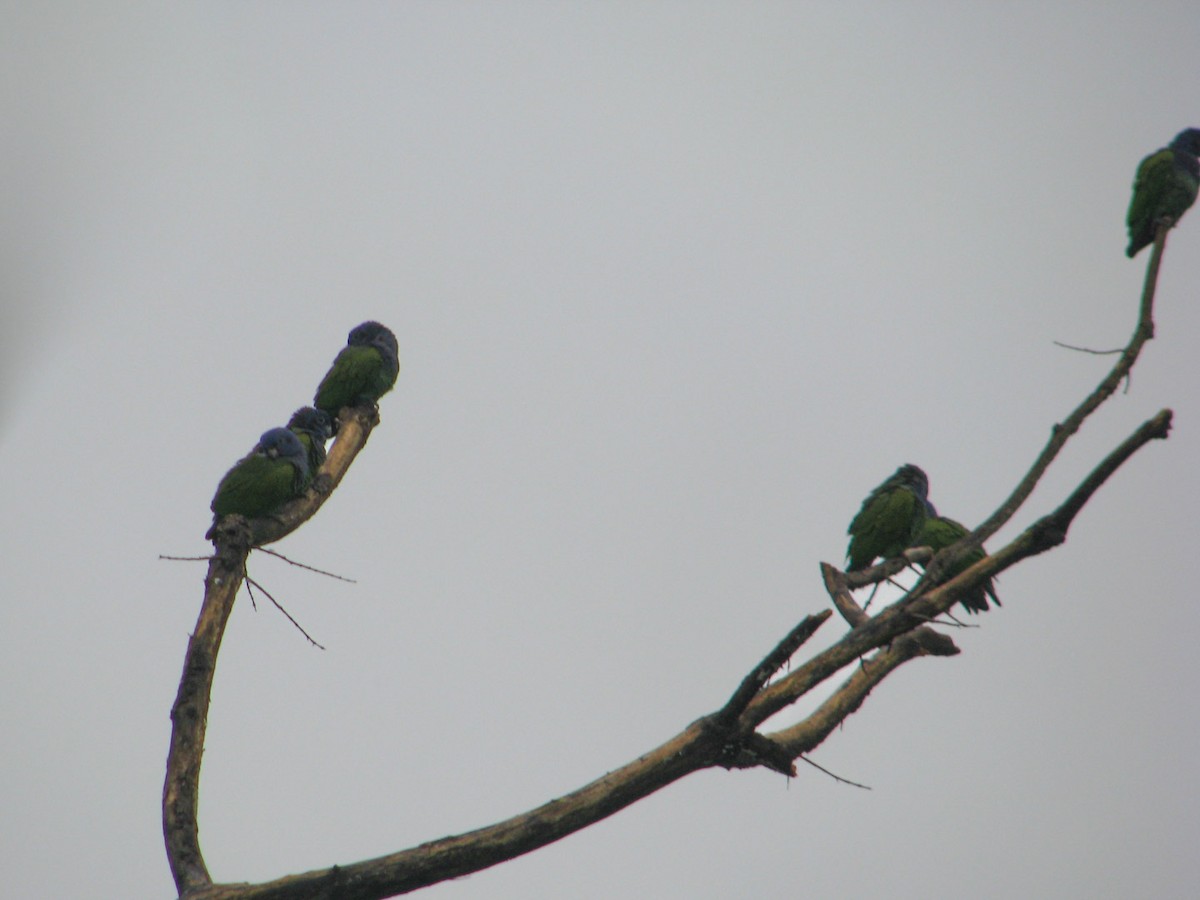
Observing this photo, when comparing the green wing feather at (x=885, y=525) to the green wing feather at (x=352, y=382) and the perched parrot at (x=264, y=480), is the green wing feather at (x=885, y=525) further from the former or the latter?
the perched parrot at (x=264, y=480)

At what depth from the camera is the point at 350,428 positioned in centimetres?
873

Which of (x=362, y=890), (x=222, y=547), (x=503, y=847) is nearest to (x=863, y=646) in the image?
(x=503, y=847)

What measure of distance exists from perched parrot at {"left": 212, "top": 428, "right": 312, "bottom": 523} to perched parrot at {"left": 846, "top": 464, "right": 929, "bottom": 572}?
15.1 feet

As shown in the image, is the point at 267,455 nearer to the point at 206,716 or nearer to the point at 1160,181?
the point at 206,716

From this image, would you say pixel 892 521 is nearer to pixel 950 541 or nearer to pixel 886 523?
pixel 886 523

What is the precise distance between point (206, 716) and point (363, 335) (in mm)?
4856

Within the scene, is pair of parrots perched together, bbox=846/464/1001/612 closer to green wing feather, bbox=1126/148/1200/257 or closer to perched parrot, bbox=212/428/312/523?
green wing feather, bbox=1126/148/1200/257

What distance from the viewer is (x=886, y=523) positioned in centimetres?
844

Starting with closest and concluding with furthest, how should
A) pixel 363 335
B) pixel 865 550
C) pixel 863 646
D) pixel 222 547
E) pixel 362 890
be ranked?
1. pixel 362 890
2. pixel 863 646
3. pixel 222 547
4. pixel 865 550
5. pixel 363 335

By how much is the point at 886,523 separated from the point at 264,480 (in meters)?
5.02

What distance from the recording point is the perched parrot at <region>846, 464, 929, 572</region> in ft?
27.7

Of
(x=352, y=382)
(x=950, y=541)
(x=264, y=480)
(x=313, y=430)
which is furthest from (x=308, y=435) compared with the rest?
(x=950, y=541)

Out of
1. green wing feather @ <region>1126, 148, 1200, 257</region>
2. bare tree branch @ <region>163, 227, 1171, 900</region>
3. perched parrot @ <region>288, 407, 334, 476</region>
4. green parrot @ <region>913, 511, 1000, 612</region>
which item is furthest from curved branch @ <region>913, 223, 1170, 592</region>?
perched parrot @ <region>288, 407, 334, 476</region>

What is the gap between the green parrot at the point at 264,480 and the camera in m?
7.18
